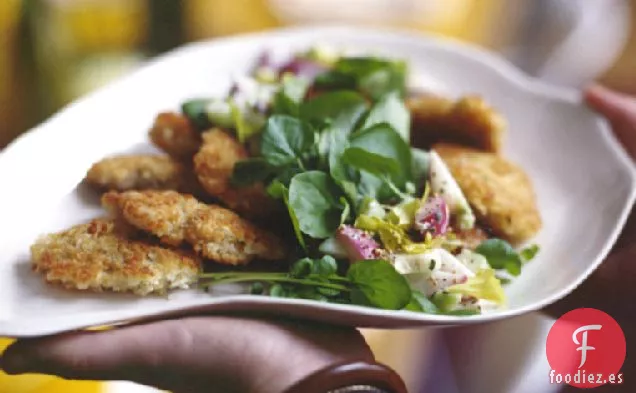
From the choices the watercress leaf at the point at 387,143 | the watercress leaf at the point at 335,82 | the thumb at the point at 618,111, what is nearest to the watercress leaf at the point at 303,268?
the watercress leaf at the point at 387,143

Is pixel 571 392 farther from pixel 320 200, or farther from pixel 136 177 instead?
pixel 136 177

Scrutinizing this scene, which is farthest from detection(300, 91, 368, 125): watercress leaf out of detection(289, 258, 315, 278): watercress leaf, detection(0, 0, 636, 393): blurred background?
detection(0, 0, 636, 393): blurred background

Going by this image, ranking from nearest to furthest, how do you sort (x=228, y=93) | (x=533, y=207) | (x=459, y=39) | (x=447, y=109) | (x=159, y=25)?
(x=533, y=207)
(x=447, y=109)
(x=228, y=93)
(x=159, y=25)
(x=459, y=39)

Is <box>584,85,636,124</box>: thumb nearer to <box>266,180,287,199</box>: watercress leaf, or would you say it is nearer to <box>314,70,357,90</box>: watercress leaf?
<box>314,70,357,90</box>: watercress leaf

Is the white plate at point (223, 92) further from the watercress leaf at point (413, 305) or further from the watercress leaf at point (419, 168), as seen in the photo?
the watercress leaf at point (419, 168)

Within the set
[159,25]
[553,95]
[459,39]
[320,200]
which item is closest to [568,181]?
[553,95]

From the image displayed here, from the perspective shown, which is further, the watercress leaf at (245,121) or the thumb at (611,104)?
the thumb at (611,104)
